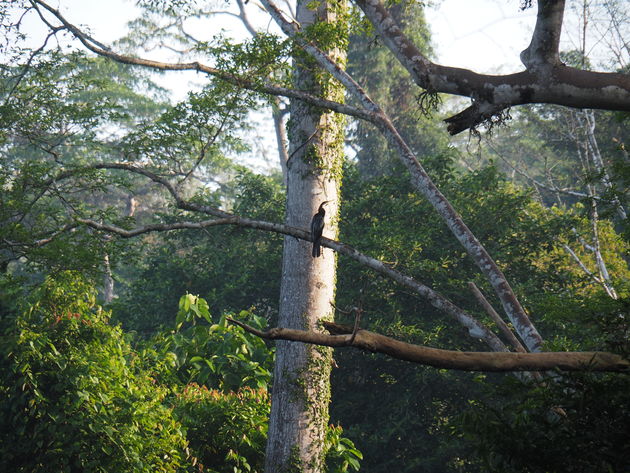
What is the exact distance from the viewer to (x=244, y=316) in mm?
11445

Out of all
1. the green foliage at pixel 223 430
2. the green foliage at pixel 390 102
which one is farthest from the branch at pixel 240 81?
the green foliage at pixel 390 102

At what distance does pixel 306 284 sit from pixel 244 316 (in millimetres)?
3685

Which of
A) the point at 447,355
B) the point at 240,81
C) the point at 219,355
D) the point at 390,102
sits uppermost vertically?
the point at 390,102

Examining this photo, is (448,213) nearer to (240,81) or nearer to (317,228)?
(317,228)

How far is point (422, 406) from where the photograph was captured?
1412cm

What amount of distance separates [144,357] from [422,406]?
24.4ft

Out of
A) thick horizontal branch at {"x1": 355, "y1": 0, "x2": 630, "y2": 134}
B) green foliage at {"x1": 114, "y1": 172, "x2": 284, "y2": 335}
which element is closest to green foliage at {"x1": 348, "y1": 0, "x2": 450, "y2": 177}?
green foliage at {"x1": 114, "y1": 172, "x2": 284, "y2": 335}

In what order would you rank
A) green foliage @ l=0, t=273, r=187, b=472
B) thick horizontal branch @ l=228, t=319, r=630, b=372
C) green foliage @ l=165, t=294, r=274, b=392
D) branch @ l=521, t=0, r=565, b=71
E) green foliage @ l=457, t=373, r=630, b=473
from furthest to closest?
green foliage @ l=165, t=294, r=274, b=392, green foliage @ l=0, t=273, r=187, b=472, branch @ l=521, t=0, r=565, b=71, thick horizontal branch @ l=228, t=319, r=630, b=372, green foliage @ l=457, t=373, r=630, b=473

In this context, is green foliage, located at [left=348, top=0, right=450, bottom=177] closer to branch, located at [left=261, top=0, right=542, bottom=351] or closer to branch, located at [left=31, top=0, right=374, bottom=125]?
branch, located at [left=31, top=0, right=374, bottom=125]

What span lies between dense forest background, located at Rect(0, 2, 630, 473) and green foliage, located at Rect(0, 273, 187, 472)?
0.07 ft

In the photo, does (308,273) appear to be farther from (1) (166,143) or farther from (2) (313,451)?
(1) (166,143)

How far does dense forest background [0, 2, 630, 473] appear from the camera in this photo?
3.58 m

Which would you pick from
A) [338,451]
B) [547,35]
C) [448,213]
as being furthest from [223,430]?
[547,35]

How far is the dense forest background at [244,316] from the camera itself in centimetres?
358
